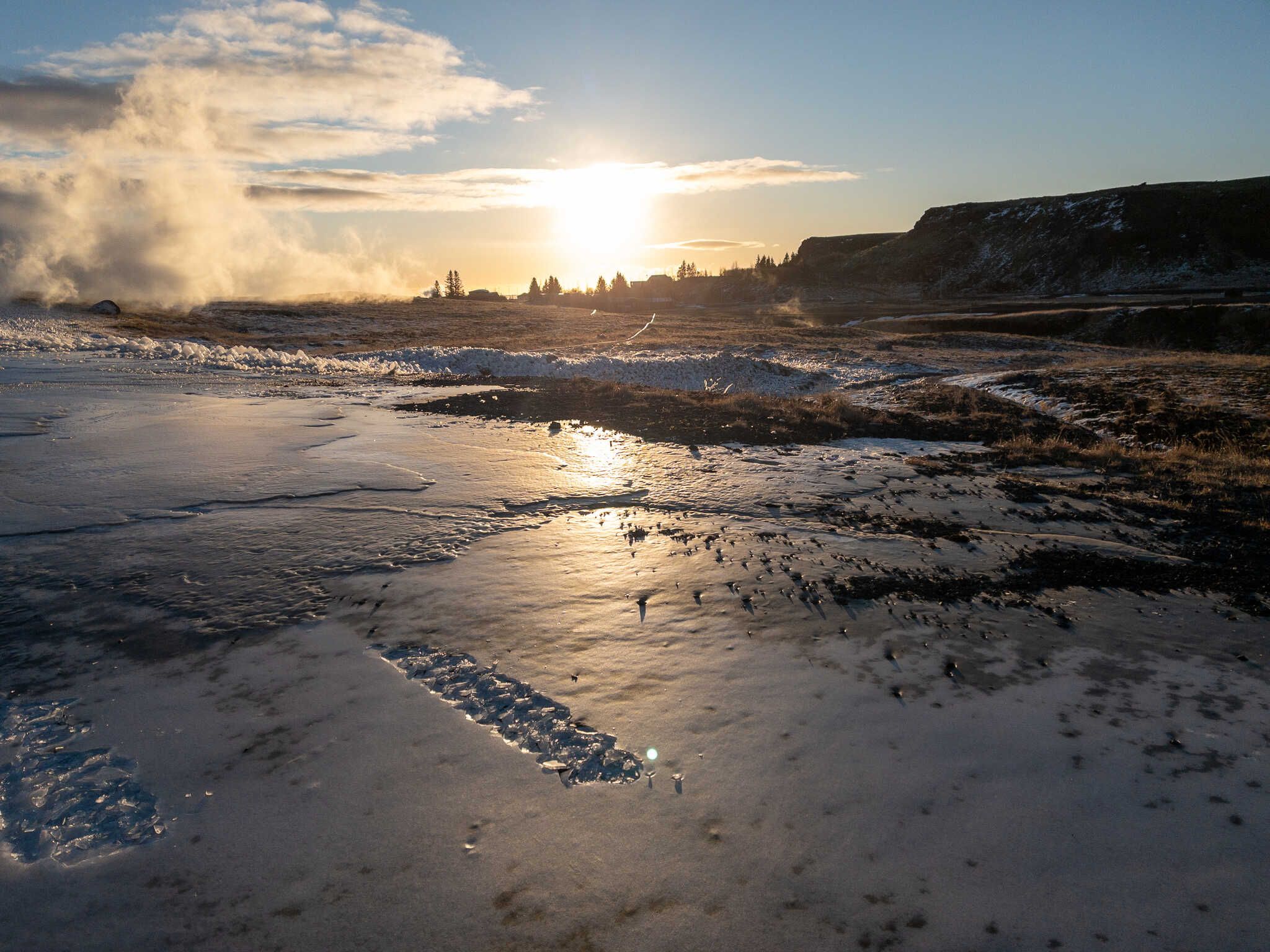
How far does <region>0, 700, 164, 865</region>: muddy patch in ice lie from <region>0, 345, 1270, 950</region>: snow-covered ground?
18 mm

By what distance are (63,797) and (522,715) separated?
2181mm

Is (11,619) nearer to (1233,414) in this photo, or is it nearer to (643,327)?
(1233,414)

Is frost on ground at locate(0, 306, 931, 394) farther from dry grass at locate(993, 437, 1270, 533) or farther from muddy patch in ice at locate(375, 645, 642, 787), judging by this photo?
muddy patch in ice at locate(375, 645, 642, 787)

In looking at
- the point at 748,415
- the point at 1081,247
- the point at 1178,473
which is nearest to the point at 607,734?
the point at 1178,473

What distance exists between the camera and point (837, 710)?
4.00 m

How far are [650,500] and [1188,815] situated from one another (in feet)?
18.0

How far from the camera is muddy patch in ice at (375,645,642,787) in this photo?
11.7ft

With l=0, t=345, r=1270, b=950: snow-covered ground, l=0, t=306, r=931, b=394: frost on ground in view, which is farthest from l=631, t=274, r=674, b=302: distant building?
l=0, t=345, r=1270, b=950: snow-covered ground

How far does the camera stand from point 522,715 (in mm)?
3969

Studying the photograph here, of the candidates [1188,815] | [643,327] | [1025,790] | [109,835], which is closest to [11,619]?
[109,835]

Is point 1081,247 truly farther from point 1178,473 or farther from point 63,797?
point 63,797

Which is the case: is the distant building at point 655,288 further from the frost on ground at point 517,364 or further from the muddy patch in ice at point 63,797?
the muddy patch in ice at point 63,797

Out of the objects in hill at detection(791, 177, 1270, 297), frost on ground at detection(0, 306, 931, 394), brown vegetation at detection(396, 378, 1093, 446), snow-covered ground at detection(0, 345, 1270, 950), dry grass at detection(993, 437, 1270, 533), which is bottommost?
snow-covered ground at detection(0, 345, 1270, 950)

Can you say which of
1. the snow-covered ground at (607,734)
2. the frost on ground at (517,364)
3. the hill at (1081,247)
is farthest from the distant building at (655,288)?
the snow-covered ground at (607,734)
